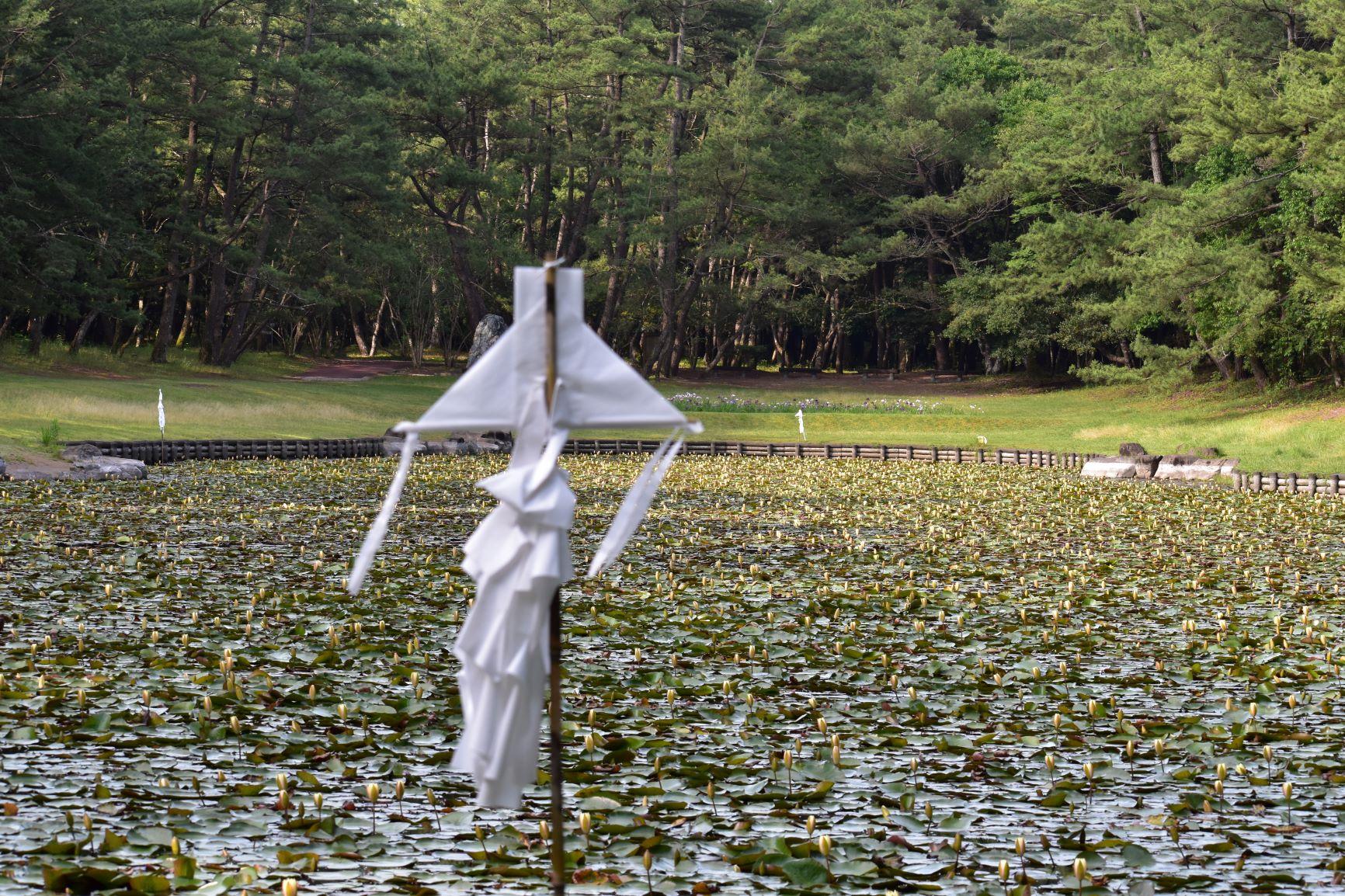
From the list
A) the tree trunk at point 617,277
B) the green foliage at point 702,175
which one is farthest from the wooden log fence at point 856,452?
the tree trunk at point 617,277

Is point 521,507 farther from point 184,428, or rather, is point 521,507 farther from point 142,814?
point 184,428

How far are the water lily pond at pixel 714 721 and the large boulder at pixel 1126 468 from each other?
13.1 metres

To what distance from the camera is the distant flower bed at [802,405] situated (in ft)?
175

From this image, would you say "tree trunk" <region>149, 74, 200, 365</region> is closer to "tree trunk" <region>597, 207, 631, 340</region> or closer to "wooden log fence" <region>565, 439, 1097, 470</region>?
"tree trunk" <region>597, 207, 631, 340</region>

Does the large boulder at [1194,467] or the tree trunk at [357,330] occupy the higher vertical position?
the tree trunk at [357,330]

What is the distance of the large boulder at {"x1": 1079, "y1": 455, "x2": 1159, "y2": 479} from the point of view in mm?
31844

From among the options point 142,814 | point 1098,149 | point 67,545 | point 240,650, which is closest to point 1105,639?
point 240,650

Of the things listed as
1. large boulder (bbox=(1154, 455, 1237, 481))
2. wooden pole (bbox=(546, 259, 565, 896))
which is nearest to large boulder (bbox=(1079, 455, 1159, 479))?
large boulder (bbox=(1154, 455, 1237, 481))

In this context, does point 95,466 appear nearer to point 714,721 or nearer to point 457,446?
point 457,446

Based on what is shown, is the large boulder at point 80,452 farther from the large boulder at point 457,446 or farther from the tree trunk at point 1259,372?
the tree trunk at point 1259,372

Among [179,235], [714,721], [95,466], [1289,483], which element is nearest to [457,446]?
[95,466]

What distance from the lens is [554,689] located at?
210 inches

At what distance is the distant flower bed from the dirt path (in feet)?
47.3

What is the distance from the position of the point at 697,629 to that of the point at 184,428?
99.0ft
